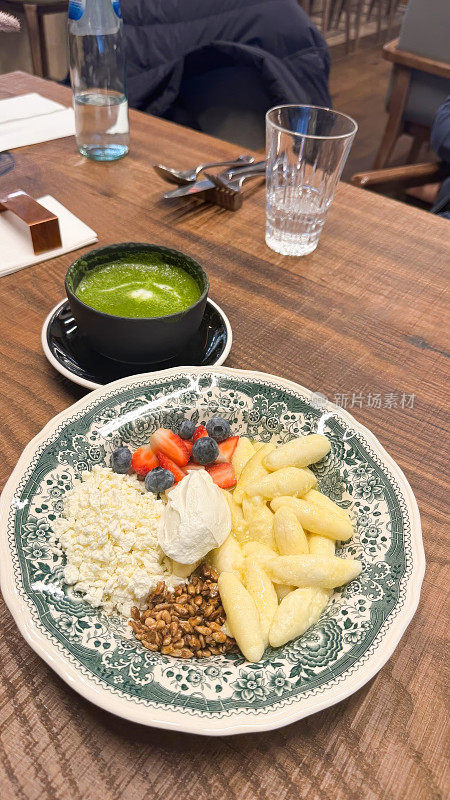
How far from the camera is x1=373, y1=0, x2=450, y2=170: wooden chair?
2.95 m

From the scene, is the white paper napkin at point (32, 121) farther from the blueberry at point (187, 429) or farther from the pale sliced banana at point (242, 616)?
the pale sliced banana at point (242, 616)

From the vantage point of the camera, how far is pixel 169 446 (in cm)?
74

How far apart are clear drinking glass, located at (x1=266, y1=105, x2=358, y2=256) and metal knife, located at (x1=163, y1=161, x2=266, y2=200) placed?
0.57ft

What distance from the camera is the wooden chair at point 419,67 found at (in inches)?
116

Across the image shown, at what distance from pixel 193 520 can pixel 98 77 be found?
3.82 feet

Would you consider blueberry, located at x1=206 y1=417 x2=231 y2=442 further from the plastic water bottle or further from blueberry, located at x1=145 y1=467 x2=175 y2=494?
the plastic water bottle

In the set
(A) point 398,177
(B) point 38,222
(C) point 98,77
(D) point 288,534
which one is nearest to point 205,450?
(D) point 288,534

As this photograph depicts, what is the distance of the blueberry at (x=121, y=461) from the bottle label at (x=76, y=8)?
104cm

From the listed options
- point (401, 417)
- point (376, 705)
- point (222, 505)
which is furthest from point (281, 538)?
point (401, 417)

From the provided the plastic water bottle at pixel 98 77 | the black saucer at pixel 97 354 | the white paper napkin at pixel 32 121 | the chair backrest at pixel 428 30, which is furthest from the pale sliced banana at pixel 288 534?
the chair backrest at pixel 428 30

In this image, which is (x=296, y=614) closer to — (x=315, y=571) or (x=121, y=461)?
(x=315, y=571)

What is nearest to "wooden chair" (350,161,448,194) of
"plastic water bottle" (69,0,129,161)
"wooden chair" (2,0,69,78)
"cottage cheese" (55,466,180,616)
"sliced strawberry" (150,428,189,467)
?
"plastic water bottle" (69,0,129,161)

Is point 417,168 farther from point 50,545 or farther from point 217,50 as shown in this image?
point 50,545

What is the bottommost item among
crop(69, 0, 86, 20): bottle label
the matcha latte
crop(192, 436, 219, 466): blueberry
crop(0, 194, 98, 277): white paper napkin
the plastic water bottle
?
crop(192, 436, 219, 466): blueberry
